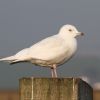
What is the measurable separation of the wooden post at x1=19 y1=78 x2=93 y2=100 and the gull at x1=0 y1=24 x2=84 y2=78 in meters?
4.15

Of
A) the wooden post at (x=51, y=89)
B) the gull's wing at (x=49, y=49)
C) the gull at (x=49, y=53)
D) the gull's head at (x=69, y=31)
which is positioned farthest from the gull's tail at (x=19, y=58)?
the wooden post at (x=51, y=89)

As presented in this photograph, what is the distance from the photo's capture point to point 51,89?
7.03m

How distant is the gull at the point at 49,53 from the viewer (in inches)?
448

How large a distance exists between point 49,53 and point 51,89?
4544mm

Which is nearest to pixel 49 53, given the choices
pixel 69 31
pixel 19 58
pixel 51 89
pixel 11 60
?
pixel 19 58

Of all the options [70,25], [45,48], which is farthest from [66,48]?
[70,25]

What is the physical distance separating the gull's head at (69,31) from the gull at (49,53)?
373 millimetres

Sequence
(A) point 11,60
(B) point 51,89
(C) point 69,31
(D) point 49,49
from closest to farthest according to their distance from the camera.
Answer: (B) point 51,89 < (D) point 49,49 < (A) point 11,60 < (C) point 69,31

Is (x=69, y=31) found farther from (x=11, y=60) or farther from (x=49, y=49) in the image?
(x=11, y=60)

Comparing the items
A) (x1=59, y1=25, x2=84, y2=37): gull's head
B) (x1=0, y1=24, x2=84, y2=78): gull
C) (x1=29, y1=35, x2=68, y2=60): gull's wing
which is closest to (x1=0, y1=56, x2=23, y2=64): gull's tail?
(x1=0, y1=24, x2=84, y2=78): gull

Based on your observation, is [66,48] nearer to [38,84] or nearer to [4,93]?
[38,84]

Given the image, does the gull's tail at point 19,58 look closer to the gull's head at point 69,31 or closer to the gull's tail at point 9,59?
the gull's tail at point 9,59

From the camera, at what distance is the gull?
11.4 meters

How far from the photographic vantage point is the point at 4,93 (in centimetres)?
1873
